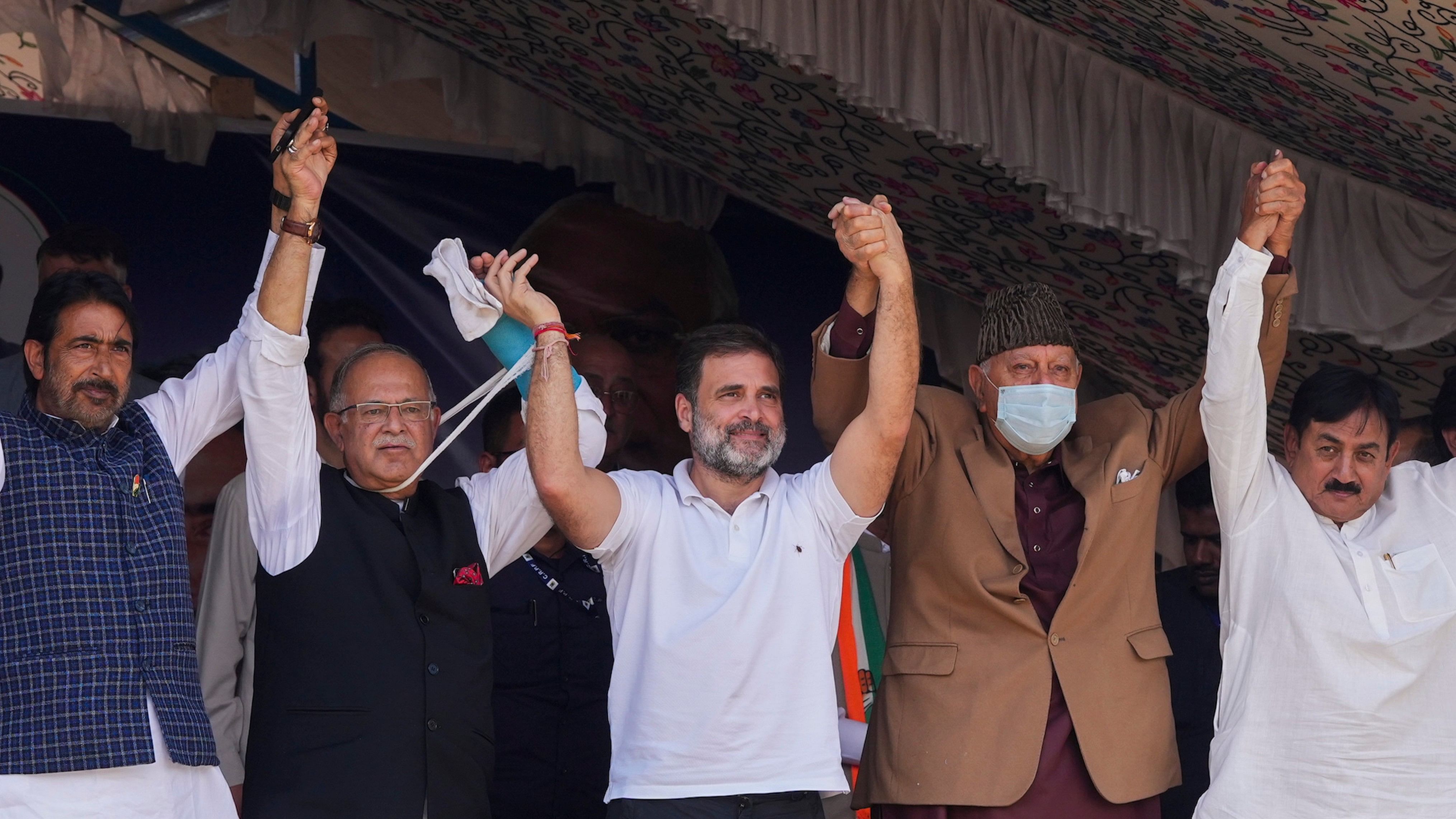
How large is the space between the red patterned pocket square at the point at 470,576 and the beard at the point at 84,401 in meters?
0.71

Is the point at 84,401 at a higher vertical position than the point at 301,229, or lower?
lower

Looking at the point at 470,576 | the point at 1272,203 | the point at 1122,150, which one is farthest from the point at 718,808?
the point at 1122,150

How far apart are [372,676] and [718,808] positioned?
692 mm

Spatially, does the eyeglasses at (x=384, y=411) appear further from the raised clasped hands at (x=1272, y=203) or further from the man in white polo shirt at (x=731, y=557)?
the raised clasped hands at (x=1272, y=203)

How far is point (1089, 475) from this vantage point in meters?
3.18

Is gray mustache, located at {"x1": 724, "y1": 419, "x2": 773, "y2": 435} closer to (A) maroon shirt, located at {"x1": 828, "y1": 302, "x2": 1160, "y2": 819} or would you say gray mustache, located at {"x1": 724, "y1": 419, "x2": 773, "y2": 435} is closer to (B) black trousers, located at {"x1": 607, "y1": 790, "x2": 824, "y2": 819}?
(A) maroon shirt, located at {"x1": 828, "y1": 302, "x2": 1160, "y2": 819}

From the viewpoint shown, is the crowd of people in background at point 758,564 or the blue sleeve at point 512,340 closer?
the crowd of people in background at point 758,564

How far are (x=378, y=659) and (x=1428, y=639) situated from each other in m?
2.04

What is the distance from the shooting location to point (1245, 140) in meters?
4.00

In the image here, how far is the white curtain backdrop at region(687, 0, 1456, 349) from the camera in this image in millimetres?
3783

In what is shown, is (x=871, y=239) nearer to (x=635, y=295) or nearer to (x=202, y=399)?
(x=202, y=399)

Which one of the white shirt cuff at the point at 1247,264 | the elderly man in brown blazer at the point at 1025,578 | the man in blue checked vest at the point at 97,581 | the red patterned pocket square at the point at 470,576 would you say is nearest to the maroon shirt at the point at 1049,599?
the elderly man in brown blazer at the point at 1025,578

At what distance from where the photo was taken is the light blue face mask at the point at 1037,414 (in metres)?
3.14

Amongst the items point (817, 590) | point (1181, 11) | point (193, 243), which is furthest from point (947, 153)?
point (193, 243)
